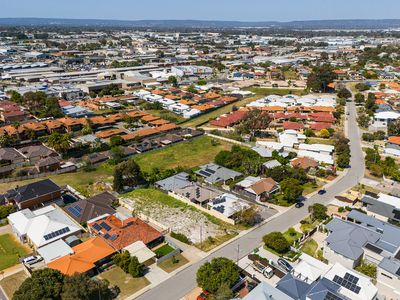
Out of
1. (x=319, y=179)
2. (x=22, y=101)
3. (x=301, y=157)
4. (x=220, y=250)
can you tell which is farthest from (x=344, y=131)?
(x=22, y=101)

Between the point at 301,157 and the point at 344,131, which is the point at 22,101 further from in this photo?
the point at 344,131

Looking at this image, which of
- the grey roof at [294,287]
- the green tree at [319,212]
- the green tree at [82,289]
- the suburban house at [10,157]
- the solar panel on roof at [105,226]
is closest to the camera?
the green tree at [82,289]

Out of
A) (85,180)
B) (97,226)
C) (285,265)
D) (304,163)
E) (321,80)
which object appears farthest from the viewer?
(321,80)

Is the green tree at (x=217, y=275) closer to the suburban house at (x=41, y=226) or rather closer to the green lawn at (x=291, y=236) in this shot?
the green lawn at (x=291, y=236)

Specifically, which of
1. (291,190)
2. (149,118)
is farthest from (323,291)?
(149,118)

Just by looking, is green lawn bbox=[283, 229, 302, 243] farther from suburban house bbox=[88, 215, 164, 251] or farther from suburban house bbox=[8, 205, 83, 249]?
suburban house bbox=[8, 205, 83, 249]

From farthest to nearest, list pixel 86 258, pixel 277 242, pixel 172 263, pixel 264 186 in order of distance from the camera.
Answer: pixel 264 186 → pixel 277 242 → pixel 172 263 → pixel 86 258

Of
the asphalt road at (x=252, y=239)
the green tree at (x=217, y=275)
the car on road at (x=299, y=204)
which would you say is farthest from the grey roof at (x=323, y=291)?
the car on road at (x=299, y=204)

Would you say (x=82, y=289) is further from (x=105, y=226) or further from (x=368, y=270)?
(x=368, y=270)
